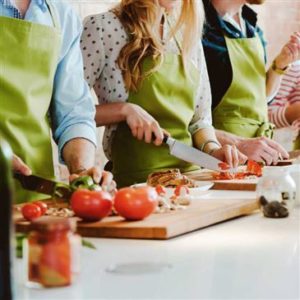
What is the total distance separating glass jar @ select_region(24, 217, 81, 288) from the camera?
3.40 ft

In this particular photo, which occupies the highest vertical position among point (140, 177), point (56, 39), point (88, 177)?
point (56, 39)

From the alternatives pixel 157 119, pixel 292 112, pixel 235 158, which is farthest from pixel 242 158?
pixel 292 112

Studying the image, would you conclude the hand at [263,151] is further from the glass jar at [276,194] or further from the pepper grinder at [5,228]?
the pepper grinder at [5,228]

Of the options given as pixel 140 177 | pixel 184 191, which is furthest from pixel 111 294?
pixel 140 177

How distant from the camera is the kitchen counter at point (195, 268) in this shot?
107cm

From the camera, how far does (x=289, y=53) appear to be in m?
3.20

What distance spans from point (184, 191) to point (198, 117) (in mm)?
917

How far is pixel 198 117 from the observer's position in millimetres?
2738

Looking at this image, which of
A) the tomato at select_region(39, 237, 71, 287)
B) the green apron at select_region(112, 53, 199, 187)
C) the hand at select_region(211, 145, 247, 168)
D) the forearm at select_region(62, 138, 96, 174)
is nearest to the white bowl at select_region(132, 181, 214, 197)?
the forearm at select_region(62, 138, 96, 174)

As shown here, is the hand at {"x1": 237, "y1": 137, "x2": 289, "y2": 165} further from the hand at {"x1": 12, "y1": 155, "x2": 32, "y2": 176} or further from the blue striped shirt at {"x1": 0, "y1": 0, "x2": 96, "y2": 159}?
the hand at {"x1": 12, "y1": 155, "x2": 32, "y2": 176}

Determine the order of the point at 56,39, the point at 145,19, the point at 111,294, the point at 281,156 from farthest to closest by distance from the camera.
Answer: the point at 281,156 < the point at 145,19 < the point at 56,39 < the point at 111,294

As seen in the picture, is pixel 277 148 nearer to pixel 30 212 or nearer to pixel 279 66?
pixel 279 66

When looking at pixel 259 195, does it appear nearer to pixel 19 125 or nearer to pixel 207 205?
pixel 207 205

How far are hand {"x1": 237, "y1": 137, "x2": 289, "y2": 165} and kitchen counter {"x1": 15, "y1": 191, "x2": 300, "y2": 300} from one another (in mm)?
1100
